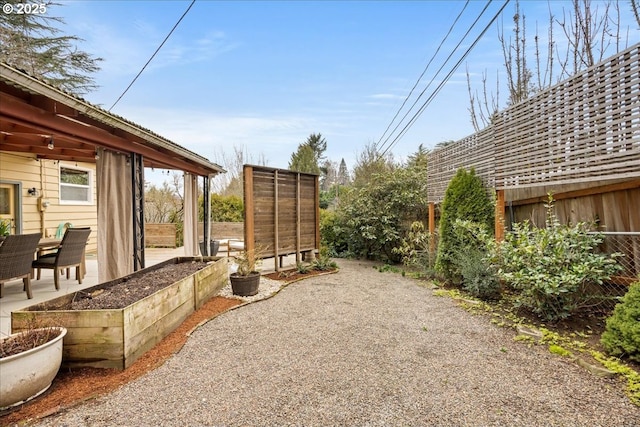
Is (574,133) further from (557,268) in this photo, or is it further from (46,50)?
(46,50)

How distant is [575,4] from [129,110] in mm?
13053

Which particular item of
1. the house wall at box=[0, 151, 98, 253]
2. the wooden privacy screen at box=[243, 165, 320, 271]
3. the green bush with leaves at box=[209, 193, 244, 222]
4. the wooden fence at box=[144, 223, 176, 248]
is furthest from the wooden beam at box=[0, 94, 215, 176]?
the green bush with leaves at box=[209, 193, 244, 222]

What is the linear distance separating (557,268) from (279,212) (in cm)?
460

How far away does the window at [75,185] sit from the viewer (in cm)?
826

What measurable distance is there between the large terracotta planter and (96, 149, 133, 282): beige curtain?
224 centimetres

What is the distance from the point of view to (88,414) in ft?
6.47

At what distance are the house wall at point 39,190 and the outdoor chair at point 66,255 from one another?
2.27 meters

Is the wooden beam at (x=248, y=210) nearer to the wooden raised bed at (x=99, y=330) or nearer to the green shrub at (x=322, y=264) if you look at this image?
the green shrub at (x=322, y=264)

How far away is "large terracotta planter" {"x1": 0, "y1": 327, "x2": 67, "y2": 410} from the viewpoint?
1.98 meters

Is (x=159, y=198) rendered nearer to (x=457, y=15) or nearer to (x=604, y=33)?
(x=457, y=15)

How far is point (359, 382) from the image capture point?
7.80 feet

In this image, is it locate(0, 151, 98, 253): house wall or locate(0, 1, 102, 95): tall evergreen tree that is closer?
locate(0, 151, 98, 253): house wall

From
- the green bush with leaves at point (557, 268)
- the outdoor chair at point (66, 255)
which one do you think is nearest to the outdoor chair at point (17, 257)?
the outdoor chair at point (66, 255)

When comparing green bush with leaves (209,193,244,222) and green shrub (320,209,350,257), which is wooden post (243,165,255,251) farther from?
green bush with leaves (209,193,244,222)
